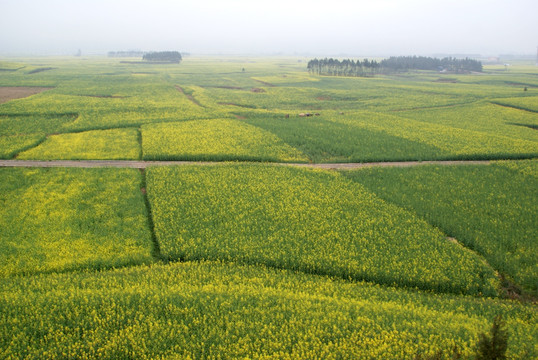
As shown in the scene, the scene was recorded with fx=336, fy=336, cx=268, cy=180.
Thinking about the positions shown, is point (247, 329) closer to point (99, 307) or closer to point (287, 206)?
point (99, 307)

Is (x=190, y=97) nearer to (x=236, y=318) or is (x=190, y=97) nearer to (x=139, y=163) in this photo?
(x=139, y=163)

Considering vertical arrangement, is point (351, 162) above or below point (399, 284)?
above

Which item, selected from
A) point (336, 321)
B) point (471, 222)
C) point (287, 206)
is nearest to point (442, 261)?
point (471, 222)

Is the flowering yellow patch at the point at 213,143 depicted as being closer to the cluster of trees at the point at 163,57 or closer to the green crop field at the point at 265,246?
the green crop field at the point at 265,246

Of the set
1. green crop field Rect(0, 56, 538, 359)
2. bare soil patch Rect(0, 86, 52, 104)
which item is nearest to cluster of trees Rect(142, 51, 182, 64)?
bare soil patch Rect(0, 86, 52, 104)

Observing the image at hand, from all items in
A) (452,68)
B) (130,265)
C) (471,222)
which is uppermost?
(452,68)

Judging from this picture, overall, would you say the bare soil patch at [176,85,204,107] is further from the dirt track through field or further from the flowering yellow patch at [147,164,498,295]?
the flowering yellow patch at [147,164,498,295]
